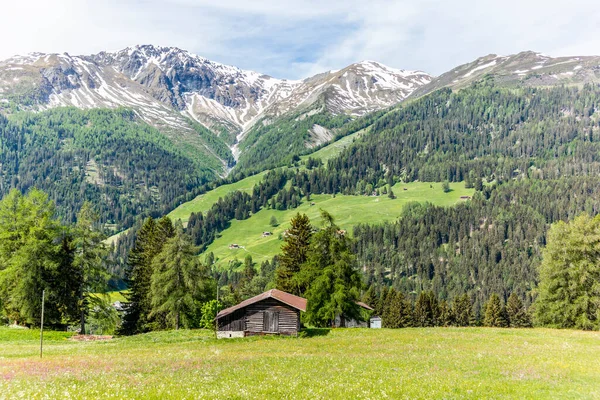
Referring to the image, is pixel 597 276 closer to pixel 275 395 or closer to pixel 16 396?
pixel 275 395

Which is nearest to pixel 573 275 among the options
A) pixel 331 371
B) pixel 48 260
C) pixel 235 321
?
pixel 235 321

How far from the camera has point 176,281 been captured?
213ft

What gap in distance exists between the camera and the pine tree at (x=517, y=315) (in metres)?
128

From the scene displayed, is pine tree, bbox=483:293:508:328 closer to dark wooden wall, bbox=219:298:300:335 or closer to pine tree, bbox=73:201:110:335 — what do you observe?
dark wooden wall, bbox=219:298:300:335

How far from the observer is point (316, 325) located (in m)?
67.4

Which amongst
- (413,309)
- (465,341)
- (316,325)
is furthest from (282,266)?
(413,309)

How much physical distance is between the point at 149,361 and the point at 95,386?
12.9m

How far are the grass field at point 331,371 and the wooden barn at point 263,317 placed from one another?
10.4m

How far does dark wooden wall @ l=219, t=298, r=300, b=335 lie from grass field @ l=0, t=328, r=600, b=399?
1040 centimetres

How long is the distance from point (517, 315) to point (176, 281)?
104 meters

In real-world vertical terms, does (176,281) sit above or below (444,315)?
above

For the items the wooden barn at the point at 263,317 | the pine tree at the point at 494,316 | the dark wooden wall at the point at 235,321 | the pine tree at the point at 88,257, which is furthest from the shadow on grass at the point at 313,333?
the pine tree at the point at 494,316

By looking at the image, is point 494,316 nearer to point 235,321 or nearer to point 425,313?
point 425,313

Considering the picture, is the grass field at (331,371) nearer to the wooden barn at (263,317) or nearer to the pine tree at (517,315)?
the wooden barn at (263,317)
